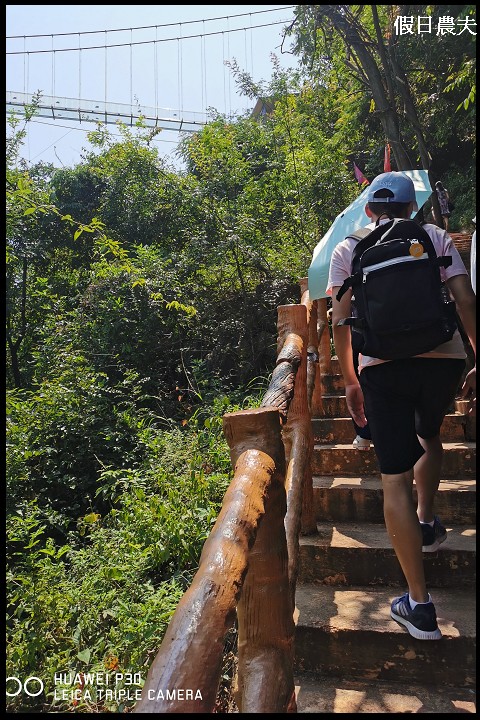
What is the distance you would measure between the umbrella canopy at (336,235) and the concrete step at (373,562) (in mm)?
1947

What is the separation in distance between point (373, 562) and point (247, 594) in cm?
136

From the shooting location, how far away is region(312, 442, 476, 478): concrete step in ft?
11.2

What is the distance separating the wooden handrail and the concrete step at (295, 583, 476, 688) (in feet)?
1.60

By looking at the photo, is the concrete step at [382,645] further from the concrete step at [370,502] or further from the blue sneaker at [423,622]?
the concrete step at [370,502]

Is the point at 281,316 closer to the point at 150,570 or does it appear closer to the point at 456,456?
the point at 456,456

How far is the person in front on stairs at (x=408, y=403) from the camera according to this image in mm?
2113

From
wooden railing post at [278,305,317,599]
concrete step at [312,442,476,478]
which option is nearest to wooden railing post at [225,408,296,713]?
wooden railing post at [278,305,317,599]

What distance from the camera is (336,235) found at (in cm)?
434

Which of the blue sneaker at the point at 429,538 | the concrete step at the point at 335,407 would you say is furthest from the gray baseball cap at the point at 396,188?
the concrete step at the point at 335,407

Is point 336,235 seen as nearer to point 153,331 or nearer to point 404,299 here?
point 404,299

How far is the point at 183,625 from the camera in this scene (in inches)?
38.6

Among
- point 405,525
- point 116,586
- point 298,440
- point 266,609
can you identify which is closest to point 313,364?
point 298,440

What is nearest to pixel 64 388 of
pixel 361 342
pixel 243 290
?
pixel 243 290

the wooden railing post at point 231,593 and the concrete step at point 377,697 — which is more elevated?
the wooden railing post at point 231,593
